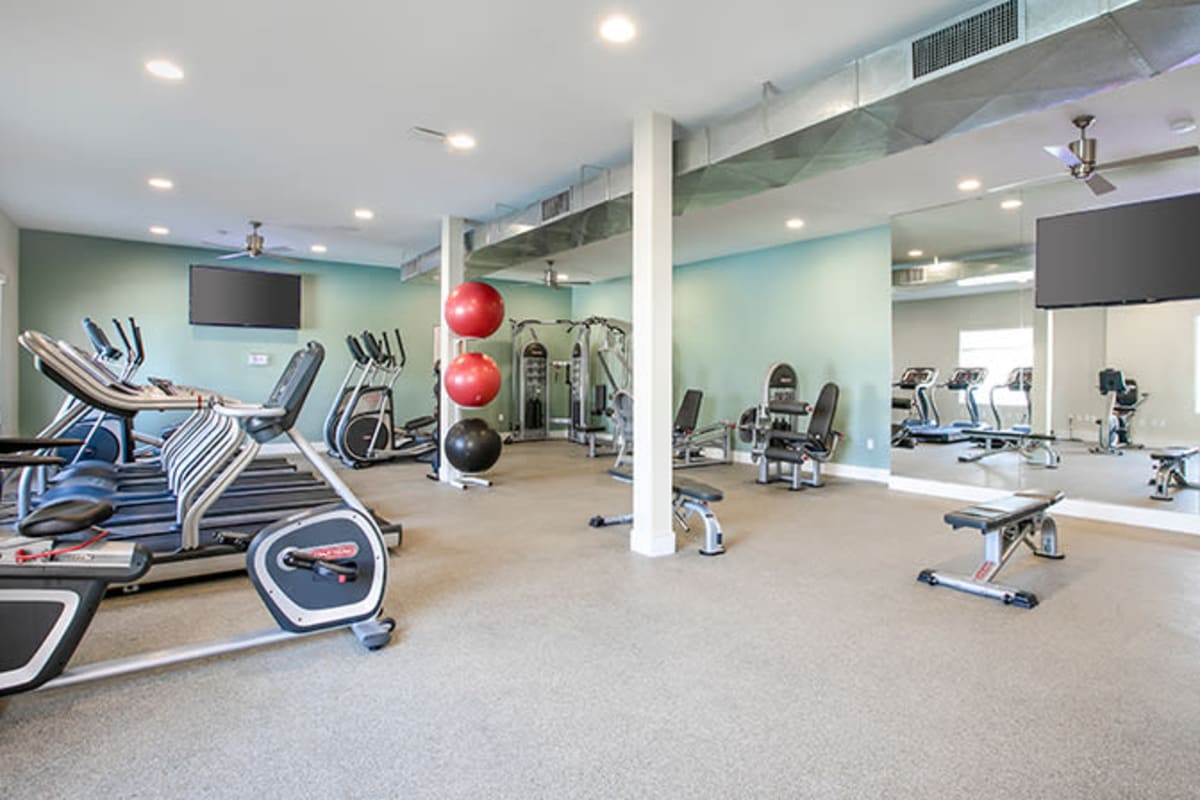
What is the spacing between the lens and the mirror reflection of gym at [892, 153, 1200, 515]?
18.0 ft

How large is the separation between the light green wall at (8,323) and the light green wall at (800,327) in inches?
316

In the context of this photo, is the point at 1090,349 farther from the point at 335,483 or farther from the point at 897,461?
the point at 335,483

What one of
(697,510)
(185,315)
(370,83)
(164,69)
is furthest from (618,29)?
(185,315)

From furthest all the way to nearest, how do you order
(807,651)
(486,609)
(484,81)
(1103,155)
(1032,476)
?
(1032,476)
(1103,155)
(484,81)
(486,609)
(807,651)

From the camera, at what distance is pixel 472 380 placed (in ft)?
18.7

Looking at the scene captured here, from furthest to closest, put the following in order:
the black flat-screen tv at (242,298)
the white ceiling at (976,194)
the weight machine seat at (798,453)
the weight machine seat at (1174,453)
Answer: the black flat-screen tv at (242,298)
the weight machine seat at (798,453)
the weight machine seat at (1174,453)
the white ceiling at (976,194)

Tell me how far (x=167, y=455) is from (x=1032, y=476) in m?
8.02

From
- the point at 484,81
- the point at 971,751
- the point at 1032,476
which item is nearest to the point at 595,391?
the point at 1032,476

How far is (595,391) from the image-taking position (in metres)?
10.7

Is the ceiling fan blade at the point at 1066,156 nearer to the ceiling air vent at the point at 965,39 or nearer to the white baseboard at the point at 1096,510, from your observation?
the ceiling air vent at the point at 965,39

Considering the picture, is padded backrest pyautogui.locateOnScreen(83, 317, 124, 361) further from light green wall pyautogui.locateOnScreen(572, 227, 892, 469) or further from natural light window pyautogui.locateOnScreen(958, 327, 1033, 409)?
natural light window pyautogui.locateOnScreen(958, 327, 1033, 409)

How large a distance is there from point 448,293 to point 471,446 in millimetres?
1798

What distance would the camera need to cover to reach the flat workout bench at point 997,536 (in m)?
3.24

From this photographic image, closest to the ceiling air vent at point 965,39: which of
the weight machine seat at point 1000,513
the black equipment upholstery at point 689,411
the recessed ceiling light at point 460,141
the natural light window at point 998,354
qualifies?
the weight machine seat at point 1000,513
